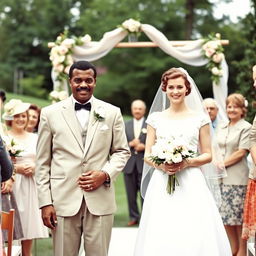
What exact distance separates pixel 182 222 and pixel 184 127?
0.86m

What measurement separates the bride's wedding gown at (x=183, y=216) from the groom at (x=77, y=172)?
67cm

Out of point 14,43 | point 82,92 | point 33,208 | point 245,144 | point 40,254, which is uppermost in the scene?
point 14,43

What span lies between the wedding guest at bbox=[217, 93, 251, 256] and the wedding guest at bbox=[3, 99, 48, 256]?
2175 mm

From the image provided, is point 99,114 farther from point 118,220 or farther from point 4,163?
point 118,220

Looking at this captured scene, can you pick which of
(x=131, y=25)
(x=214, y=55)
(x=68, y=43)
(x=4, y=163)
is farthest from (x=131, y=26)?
(x=4, y=163)

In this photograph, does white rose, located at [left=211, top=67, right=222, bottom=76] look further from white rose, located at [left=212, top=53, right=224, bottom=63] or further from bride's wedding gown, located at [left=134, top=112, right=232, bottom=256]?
bride's wedding gown, located at [left=134, top=112, right=232, bottom=256]

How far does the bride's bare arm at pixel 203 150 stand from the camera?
5.64m

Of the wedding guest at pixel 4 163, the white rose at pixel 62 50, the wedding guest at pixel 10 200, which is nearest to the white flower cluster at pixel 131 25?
the white rose at pixel 62 50

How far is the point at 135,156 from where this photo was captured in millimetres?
10688

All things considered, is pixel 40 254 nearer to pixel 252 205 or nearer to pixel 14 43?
pixel 252 205

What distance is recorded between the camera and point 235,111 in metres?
7.44

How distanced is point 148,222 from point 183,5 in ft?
101

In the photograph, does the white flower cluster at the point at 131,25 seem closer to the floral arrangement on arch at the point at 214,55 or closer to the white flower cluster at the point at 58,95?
the floral arrangement on arch at the point at 214,55

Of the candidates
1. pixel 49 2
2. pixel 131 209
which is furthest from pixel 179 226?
pixel 49 2
